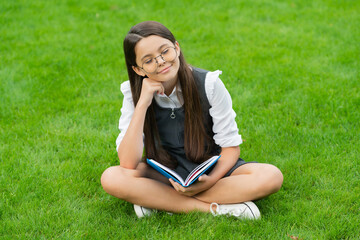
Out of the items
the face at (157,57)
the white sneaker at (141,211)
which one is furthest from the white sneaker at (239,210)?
the face at (157,57)

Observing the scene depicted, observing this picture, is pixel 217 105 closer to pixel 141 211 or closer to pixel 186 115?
pixel 186 115

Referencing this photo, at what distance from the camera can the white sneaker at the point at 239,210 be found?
123 inches

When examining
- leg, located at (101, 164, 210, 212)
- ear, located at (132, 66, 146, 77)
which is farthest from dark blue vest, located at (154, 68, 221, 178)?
ear, located at (132, 66, 146, 77)

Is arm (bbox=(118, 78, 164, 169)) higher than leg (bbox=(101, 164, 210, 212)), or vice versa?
arm (bbox=(118, 78, 164, 169))

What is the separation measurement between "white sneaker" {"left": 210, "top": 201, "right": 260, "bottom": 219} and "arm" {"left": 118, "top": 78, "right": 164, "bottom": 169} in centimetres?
67

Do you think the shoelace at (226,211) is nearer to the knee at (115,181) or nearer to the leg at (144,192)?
the leg at (144,192)

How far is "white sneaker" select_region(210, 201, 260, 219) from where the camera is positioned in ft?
10.3

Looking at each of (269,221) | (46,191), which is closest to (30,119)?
(46,191)

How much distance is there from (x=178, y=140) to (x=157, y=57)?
66 cm

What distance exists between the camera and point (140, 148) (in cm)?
323

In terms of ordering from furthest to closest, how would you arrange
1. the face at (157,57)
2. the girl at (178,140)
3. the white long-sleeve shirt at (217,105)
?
the white long-sleeve shirt at (217,105)
the girl at (178,140)
the face at (157,57)

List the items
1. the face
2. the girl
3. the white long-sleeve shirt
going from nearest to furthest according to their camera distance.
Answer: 1. the face
2. the girl
3. the white long-sleeve shirt

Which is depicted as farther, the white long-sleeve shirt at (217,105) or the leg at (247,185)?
the white long-sleeve shirt at (217,105)

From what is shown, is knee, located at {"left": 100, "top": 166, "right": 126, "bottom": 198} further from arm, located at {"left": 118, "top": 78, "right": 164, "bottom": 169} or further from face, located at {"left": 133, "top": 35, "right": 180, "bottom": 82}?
face, located at {"left": 133, "top": 35, "right": 180, "bottom": 82}
